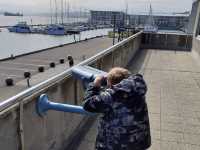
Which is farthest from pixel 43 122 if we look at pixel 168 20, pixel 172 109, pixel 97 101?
pixel 168 20

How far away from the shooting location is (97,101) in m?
2.48

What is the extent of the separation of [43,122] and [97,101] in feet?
5.14

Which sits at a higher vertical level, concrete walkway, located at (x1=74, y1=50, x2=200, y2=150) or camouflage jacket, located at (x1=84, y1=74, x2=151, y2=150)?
camouflage jacket, located at (x1=84, y1=74, x2=151, y2=150)

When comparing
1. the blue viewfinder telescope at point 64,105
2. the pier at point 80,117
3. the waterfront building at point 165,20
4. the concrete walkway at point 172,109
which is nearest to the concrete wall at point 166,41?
the concrete walkway at point 172,109

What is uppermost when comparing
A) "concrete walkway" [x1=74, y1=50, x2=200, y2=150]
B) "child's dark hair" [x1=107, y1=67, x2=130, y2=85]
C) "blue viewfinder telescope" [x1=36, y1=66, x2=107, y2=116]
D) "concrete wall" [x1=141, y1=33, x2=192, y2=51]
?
"child's dark hair" [x1=107, y1=67, x2=130, y2=85]

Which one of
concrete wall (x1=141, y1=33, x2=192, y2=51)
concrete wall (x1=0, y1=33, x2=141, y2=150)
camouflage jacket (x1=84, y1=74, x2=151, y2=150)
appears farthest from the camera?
concrete wall (x1=141, y1=33, x2=192, y2=51)

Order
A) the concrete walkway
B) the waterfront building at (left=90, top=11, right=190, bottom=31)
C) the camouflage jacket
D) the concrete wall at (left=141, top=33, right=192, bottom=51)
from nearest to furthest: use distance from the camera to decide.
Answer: the camouflage jacket < the concrete walkway < the concrete wall at (left=141, top=33, right=192, bottom=51) < the waterfront building at (left=90, top=11, right=190, bottom=31)

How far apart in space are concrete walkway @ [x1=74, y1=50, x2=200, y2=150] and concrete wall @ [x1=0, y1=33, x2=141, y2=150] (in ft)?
1.14

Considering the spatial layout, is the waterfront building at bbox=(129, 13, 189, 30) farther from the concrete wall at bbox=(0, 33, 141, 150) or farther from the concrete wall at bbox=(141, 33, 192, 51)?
the concrete wall at bbox=(0, 33, 141, 150)

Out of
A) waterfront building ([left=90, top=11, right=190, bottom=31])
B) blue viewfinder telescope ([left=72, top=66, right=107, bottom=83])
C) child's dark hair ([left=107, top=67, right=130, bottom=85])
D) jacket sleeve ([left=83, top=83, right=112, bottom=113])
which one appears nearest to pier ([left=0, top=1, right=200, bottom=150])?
blue viewfinder telescope ([left=72, top=66, right=107, bottom=83])

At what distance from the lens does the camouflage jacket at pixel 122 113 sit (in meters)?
2.45

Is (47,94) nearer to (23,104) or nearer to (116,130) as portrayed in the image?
(23,104)

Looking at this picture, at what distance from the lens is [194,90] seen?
8859mm

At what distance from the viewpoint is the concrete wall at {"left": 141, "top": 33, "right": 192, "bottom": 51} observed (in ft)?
70.6
